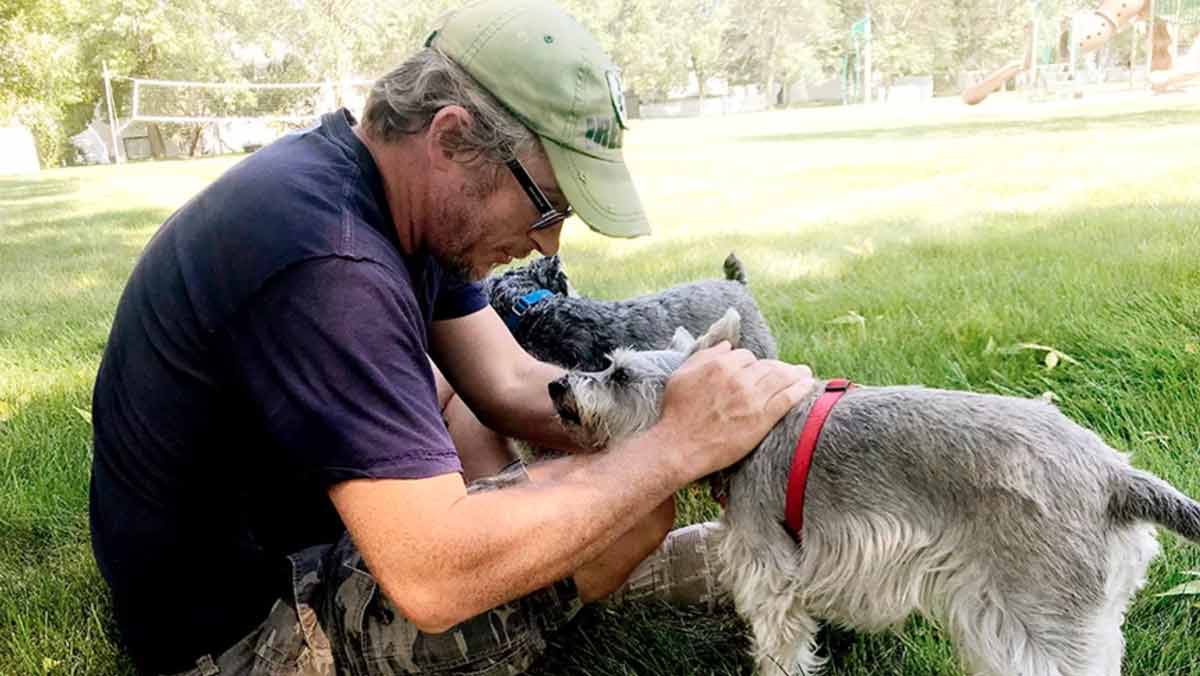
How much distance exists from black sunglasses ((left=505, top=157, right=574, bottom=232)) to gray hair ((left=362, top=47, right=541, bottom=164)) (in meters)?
0.04

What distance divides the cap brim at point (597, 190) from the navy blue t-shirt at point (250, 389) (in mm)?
454

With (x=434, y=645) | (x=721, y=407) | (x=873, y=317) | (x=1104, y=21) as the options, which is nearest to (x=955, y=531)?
(x=721, y=407)

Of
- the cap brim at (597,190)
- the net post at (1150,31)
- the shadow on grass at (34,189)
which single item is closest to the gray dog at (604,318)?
the cap brim at (597,190)

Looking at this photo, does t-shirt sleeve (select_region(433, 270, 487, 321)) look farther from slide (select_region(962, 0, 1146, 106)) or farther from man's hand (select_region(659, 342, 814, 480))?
slide (select_region(962, 0, 1146, 106))

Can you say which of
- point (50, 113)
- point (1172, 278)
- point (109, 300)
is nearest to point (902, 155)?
point (1172, 278)

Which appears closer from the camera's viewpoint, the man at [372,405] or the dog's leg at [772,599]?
the man at [372,405]

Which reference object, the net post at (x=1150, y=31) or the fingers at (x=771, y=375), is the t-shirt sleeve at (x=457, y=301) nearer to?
the fingers at (x=771, y=375)

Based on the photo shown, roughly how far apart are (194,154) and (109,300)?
146ft

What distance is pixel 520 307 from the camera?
502cm

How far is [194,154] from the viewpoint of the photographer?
48.9m

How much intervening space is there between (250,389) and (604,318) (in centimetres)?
295

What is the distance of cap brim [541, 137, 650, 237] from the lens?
2.40m

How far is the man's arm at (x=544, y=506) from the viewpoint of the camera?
2.06 meters

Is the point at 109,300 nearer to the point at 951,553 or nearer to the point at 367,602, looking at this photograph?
the point at 367,602
